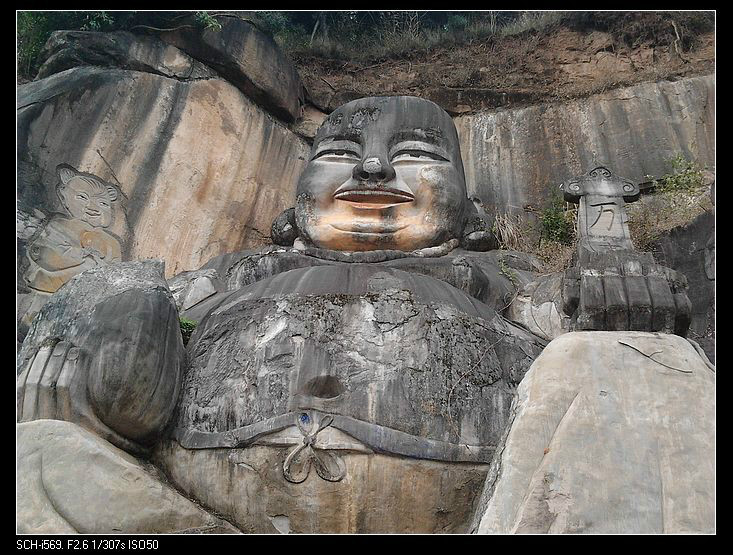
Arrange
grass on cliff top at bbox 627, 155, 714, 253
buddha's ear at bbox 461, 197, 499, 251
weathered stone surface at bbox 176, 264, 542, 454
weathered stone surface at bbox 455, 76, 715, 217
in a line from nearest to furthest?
weathered stone surface at bbox 176, 264, 542, 454 → buddha's ear at bbox 461, 197, 499, 251 → grass on cliff top at bbox 627, 155, 714, 253 → weathered stone surface at bbox 455, 76, 715, 217

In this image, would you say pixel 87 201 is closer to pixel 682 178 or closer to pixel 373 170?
pixel 373 170

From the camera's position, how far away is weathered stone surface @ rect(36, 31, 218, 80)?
8852 mm

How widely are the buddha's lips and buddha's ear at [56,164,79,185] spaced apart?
126 inches

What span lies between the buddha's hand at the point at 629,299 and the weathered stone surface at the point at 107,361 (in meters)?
2.15

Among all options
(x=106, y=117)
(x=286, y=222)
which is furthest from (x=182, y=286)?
(x=106, y=117)

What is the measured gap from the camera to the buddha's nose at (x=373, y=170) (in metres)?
6.46

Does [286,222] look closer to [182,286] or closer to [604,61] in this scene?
[182,286]

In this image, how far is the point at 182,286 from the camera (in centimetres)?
613

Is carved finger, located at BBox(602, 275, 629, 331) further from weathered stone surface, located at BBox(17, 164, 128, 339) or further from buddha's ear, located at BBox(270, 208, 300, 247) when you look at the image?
weathered stone surface, located at BBox(17, 164, 128, 339)

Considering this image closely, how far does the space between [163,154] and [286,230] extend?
7.99 ft

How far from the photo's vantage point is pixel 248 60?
31.0ft

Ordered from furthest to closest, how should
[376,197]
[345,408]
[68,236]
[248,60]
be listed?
[248,60], [68,236], [376,197], [345,408]

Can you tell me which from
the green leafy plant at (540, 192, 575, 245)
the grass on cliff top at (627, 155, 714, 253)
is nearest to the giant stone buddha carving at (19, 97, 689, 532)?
the grass on cliff top at (627, 155, 714, 253)

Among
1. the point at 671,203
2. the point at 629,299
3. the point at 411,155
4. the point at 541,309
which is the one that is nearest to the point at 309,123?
the point at 411,155
